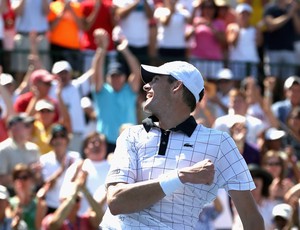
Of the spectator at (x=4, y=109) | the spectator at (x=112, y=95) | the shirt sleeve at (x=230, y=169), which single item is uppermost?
the shirt sleeve at (x=230, y=169)

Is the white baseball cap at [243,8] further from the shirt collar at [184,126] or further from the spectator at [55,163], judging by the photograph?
the shirt collar at [184,126]

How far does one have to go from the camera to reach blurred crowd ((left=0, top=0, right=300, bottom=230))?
10.5 metres

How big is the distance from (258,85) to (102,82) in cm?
335

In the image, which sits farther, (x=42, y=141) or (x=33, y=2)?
(x=33, y=2)

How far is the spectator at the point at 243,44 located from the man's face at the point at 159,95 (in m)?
10.2

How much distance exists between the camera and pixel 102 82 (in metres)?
A: 13.1

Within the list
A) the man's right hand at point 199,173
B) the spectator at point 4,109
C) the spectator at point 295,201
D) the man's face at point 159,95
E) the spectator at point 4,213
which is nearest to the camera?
the man's right hand at point 199,173

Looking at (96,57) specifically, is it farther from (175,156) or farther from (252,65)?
(175,156)

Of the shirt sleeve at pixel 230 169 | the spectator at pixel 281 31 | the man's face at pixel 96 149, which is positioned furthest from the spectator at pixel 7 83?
the shirt sleeve at pixel 230 169

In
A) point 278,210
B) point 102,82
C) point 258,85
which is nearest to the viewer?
point 278,210

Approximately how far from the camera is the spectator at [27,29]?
14.2 metres

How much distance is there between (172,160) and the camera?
5332 mm

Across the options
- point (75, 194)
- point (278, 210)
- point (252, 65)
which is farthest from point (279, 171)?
point (252, 65)

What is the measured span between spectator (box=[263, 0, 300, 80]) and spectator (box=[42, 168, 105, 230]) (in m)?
6.90
